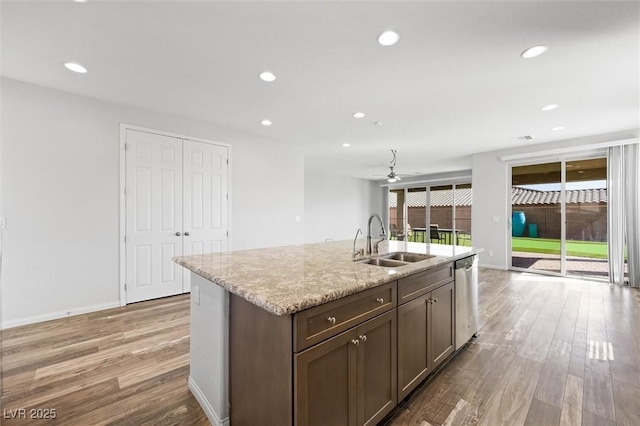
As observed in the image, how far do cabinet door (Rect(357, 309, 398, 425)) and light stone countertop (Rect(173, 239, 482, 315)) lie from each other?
0.78 feet

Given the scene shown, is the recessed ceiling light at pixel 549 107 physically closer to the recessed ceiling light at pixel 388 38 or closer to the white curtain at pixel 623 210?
the white curtain at pixel 623 210

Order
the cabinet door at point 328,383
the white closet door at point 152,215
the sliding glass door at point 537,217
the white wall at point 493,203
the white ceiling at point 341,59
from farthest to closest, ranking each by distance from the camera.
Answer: the white wall at point 493,203
the sliding glass door at point 537,217
the white closet door at point 152,215
the white ceiling at point 341,59
the cabinet door at point 328,383

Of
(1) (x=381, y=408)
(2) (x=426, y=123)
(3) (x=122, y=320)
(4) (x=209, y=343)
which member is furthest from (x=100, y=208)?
(2) (x=426, y=123)

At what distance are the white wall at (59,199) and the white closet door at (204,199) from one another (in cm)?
53

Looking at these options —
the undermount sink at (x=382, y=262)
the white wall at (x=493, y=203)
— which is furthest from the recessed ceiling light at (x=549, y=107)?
the undermount sink at (x=382, y=262)

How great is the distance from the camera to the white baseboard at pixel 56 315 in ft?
9.13

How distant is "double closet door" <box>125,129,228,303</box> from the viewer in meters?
3.52

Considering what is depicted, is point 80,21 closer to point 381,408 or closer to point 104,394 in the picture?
point 104,394

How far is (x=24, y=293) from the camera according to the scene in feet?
9.36

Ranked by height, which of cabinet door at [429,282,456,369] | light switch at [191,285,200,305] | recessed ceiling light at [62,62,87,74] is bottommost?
cabinet door at [429,282,456,369]

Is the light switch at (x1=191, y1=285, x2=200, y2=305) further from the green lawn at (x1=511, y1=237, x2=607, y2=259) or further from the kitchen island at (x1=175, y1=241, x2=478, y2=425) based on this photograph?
the green lawn at (x1=511, y1=237, x2=607, y2=259)

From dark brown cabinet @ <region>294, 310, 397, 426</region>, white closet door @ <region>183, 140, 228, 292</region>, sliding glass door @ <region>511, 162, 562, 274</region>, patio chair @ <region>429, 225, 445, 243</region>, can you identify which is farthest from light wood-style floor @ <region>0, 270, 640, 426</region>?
patio chair @ <region>429, 225, 445, 243</region>

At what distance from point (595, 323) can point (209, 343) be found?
156 inches

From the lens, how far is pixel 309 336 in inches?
43.4
